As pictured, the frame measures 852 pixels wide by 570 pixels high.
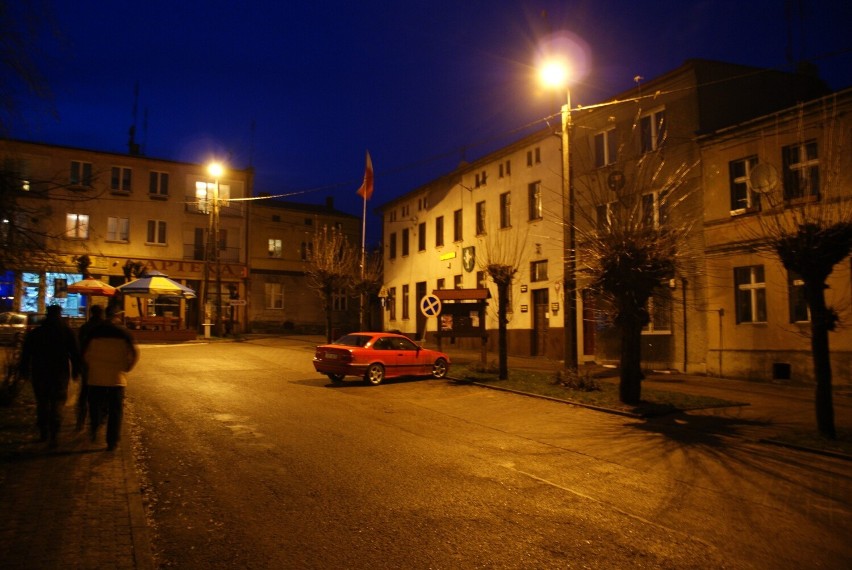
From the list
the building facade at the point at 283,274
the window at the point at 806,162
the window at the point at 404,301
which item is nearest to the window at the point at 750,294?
the window at the point at 806,162

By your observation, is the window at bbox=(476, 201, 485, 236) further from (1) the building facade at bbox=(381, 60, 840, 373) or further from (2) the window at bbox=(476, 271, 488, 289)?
(2) the window at bbox=(476, 271, 488, 289)

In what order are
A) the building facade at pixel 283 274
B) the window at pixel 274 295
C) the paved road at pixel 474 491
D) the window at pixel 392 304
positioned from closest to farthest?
1. the paved road at pixel 474 491
2. the window at pixel 392 304
3. the building facade at pixel 283 274
4. the window at pixel 274 295

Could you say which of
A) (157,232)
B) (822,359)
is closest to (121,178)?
(157,232)

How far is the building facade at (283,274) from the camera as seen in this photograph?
47031mm

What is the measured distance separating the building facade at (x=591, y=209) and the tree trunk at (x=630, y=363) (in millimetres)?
792

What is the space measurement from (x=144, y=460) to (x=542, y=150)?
22390 millimetres

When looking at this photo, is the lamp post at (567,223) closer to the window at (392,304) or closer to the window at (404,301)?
the window at (404,301)

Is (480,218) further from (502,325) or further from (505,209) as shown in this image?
(502,325)

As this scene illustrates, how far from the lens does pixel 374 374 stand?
54.7 feet

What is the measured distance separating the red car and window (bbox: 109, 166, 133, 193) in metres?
31.7

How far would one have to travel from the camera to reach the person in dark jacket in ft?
26.6

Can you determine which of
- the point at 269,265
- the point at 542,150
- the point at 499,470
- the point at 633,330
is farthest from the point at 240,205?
the point at 499,470

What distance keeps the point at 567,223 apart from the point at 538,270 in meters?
11.5

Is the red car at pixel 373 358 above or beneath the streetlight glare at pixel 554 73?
beneath
